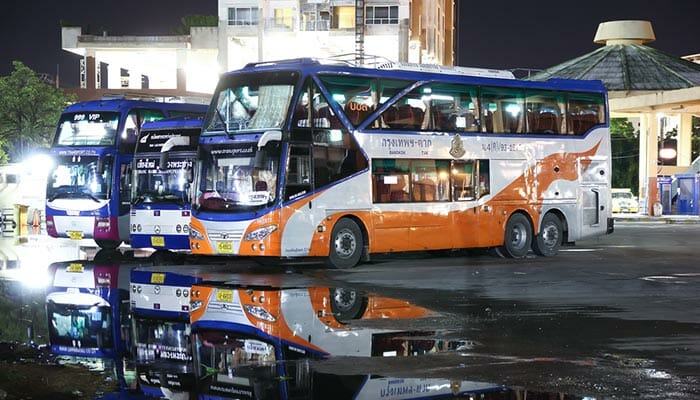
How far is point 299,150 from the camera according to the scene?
20.6 metres

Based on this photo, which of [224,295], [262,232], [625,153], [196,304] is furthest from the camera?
[625,153]

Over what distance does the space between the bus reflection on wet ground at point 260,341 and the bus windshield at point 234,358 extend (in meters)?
0.01

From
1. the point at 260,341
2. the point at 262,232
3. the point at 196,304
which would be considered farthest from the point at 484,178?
the point at 260,341

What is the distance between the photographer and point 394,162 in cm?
2277

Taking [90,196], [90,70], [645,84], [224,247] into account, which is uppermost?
[90,70]

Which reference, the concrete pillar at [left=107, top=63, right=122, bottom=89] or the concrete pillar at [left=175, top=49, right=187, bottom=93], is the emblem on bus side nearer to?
the concrete pillar at [left=175, top=49, right=187, bottom=93]

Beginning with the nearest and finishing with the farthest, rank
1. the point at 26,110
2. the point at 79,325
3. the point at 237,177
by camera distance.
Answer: the point at 79,325 → the point at 237,177 → the point at 26,110

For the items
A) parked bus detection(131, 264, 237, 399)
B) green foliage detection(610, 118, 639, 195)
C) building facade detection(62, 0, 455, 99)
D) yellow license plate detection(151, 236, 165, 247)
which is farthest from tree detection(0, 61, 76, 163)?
green foliage detection(610, 118, 639, 195)

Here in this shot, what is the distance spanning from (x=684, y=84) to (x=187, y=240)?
171 feet

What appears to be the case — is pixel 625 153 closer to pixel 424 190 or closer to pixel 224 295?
pixel 424 190

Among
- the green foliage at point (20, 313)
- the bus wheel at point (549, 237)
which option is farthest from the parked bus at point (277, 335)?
the bus wheel at point (549, 237)

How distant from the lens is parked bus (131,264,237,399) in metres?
9.40

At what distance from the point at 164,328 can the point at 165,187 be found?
11527 mm

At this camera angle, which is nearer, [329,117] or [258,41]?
[329,117]
